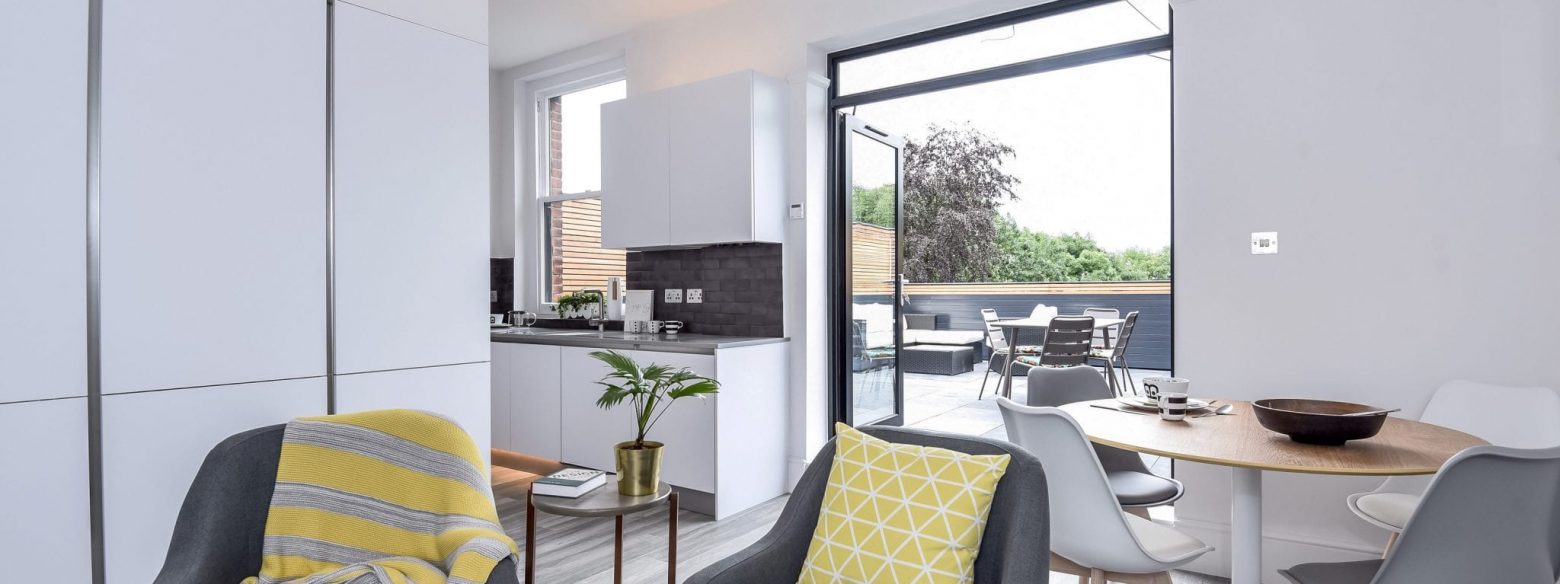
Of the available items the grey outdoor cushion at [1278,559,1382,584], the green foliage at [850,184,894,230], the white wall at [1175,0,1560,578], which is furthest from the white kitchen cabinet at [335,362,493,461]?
the white wall at [1175,0,1560,578]

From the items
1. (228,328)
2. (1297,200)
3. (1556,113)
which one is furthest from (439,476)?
(1556,113)

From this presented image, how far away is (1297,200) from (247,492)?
11.2 ft

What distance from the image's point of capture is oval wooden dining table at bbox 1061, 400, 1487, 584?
1730 millimetres

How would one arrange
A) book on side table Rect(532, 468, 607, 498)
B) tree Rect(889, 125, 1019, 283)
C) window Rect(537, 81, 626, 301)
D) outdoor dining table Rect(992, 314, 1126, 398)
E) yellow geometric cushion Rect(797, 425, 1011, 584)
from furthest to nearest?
tree Rect(889, 125, 1019, 283)
outdoor dining table Rect(992, 314, 1126, 398)
window Rect(537, 81, 626, 301)
book on side table Rect(532, 468, 607, 498)
yellow geometric cushion Rect(797, 425, 1011, 584)

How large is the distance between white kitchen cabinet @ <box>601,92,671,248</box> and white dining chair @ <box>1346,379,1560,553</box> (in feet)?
10.8

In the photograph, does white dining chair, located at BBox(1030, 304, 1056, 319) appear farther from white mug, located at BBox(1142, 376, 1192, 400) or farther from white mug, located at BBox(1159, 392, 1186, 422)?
white mug, located at BBox(1159, 392, 1186, 422)

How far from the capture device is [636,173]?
436cm

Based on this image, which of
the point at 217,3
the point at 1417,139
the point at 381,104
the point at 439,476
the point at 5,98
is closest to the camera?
the point at 5,98

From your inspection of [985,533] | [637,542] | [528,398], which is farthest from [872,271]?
[985,533]

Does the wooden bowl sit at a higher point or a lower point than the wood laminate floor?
higher

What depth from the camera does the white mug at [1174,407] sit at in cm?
228

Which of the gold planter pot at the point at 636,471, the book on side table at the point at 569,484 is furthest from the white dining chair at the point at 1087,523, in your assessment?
the book on side table at the point at 569,484

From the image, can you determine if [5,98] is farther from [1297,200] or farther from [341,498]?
[1297,200]

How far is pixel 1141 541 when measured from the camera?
6.50ft
